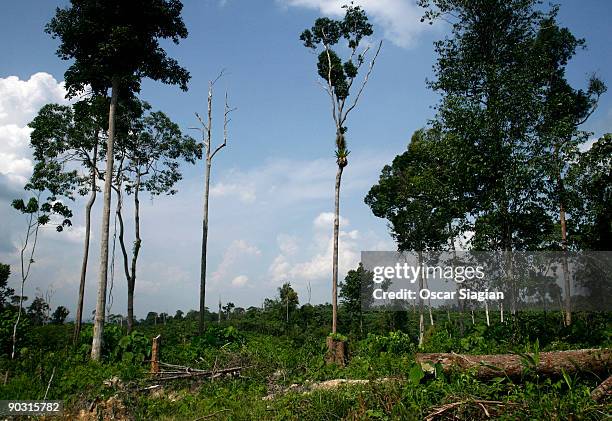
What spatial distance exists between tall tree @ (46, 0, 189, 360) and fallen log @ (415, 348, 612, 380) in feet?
31.7

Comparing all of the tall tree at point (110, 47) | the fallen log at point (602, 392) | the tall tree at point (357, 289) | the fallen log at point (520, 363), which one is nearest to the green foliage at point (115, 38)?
the tall tree at point (110, 47)

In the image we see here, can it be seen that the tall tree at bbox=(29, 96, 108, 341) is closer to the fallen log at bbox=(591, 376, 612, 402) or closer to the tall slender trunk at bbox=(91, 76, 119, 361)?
the tall slender trunk at bbox=(91, 76, 119, 361)

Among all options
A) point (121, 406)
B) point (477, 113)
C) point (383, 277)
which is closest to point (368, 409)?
point (121, 406)

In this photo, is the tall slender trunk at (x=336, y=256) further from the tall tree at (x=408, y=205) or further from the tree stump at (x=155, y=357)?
the tree stump at (x=155, y=357)

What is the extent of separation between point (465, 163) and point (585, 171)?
6.33 meters

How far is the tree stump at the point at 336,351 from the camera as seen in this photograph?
11.5m

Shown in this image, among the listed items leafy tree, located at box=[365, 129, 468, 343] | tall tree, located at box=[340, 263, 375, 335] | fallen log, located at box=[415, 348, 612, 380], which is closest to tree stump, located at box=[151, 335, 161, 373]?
fallen log, located at box=[415, 348, 612, 380]

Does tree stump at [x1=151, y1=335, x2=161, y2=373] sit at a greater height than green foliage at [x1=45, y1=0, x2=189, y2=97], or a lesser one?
lesser

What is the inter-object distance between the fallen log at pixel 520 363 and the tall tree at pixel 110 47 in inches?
381

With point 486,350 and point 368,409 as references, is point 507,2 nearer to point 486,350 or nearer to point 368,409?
point 486,350

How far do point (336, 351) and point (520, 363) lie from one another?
19.4 ft

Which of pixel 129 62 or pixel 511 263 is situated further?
pixel 129 62

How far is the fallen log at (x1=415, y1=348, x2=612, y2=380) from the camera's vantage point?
20.5 ft

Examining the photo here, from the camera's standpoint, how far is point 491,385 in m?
6.21
